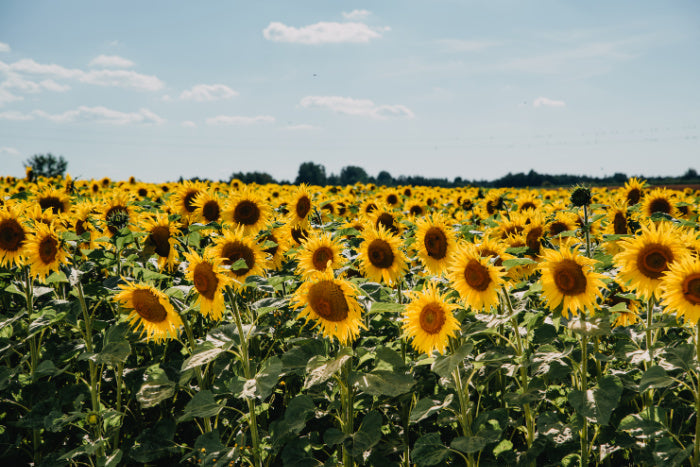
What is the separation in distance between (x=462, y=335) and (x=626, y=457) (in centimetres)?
166

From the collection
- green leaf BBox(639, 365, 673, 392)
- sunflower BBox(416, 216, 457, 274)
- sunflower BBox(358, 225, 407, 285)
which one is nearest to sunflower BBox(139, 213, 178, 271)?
sunflower BBox(358, 225, 407, 285)

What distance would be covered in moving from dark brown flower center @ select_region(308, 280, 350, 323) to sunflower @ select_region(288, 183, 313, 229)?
7.38 ft

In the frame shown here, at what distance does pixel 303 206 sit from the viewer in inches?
205

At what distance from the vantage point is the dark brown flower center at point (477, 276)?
3012 millimetres

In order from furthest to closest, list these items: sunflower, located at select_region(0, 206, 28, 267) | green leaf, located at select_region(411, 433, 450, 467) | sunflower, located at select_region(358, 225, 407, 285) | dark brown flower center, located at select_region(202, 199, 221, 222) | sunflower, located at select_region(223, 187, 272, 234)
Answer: dark brown flower center, located at select_region(202, 199, 221, 222), sunflower, located at select_region(223, 187, 272, 234), sunflower, located at select_region(0, 206, 28, 267), sunflower, located at select_region(358, 225, 407, 285), green leaf, located at select_region(411, 433, 450, 467)

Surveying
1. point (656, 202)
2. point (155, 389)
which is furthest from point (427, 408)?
point (656, 202)

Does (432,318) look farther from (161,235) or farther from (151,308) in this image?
(161,235)

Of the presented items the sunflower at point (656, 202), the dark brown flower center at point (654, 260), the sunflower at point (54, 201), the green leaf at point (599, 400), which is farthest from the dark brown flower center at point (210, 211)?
the sunflower at point (656, 202)

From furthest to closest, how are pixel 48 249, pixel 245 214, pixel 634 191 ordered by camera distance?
pixel 634 191 < pixel 245 214 < pixel 48 249

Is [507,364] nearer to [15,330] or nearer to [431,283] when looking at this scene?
[431,283]

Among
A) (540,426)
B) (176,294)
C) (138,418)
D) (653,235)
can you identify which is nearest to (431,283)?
(540,426)

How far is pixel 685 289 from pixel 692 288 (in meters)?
0.03

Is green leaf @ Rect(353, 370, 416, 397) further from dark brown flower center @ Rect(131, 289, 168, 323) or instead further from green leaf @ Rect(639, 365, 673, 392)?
dark brown flower center @ Rect(131, 289, 168, 323)

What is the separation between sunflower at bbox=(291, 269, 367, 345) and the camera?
2.94 m
